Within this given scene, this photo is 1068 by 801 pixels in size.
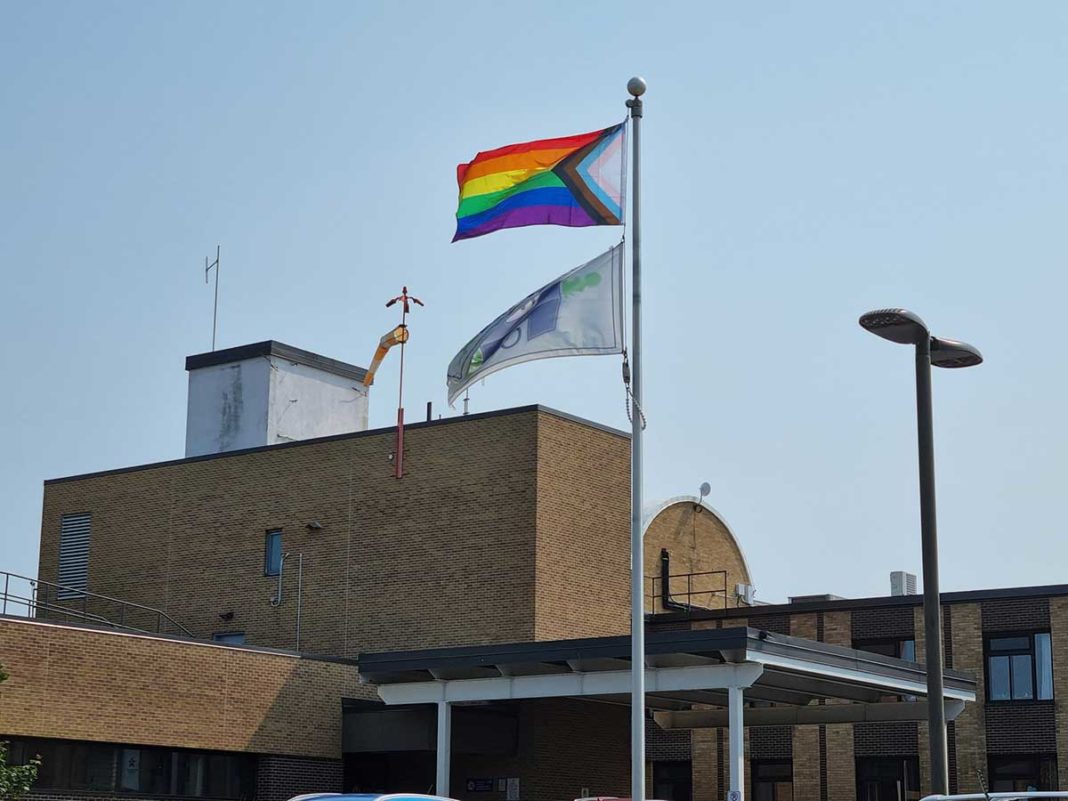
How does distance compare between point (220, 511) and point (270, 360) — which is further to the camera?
point (270, 360)

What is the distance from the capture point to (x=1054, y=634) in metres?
37.5

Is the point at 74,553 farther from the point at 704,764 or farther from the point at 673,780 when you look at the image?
the point at 704,764

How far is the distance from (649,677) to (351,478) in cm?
1286

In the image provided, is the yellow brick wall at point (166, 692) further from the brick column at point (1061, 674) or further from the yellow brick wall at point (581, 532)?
the brick column at point (1061, 674)

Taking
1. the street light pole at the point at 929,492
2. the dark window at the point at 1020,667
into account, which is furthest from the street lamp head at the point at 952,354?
the dark window at the point at 1020,667

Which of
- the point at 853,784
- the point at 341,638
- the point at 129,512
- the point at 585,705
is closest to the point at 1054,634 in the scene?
the point at 853,784

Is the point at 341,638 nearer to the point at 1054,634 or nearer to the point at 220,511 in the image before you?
the point at 220,511

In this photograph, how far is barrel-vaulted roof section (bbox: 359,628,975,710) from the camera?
93.0 ft

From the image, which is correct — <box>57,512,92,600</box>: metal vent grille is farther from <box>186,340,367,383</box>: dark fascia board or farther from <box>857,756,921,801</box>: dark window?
<box>857,756,921,801</box>: dark window

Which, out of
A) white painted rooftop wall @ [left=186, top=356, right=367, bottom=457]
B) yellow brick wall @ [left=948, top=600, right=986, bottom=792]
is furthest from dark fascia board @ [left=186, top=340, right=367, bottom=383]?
yellow brick wall @ [left=948, top=600, right=986, bottom=792]

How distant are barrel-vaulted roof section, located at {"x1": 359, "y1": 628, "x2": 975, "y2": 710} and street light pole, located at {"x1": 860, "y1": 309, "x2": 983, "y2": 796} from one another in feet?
34.1

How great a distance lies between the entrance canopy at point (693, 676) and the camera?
28297 mm

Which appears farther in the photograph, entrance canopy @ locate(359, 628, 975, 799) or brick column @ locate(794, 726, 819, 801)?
brick column @ locate(794, 726, 819, 801)

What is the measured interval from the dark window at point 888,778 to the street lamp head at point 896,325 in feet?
77.6
